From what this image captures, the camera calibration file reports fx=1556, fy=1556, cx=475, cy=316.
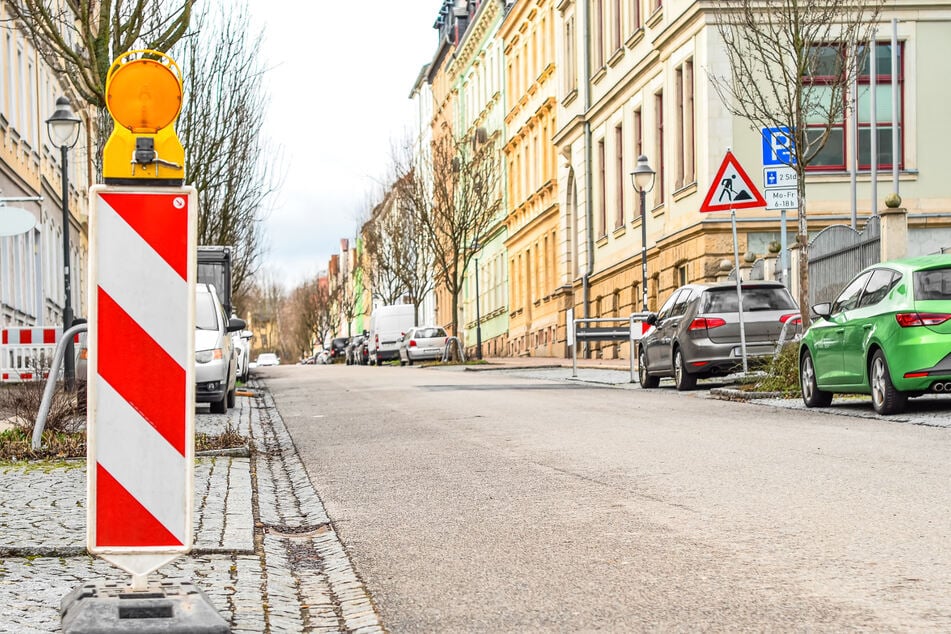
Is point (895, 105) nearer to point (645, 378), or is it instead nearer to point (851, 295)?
point (645, 378)

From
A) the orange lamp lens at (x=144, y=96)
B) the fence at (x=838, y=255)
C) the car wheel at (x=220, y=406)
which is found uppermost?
the fence at (x=838, y=255)

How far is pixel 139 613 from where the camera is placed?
16.5 ft

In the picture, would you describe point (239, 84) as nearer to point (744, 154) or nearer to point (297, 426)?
point (744, 154)

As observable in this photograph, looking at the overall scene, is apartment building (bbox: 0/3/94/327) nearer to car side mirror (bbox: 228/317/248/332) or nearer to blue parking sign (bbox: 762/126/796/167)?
car side mirror (bbox: 228/317/248/332)

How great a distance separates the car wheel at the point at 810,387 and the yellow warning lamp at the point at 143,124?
507 inches

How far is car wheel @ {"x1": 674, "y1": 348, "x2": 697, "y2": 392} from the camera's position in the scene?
A: 75.7 feet

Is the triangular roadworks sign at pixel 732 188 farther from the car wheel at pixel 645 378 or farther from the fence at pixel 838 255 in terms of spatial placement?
the car wheel at pixel 645 378

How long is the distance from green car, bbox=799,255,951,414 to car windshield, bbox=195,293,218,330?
7.58 metres

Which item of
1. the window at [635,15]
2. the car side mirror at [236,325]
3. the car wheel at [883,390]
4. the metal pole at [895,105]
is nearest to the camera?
the car wheel at [883,390]

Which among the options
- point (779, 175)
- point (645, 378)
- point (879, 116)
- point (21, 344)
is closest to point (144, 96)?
point (21, 344)

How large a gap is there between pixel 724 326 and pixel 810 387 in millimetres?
5276

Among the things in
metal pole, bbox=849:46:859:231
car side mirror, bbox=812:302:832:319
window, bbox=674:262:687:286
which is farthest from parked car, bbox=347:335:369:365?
car side mirror, bbox=812:302:832:319

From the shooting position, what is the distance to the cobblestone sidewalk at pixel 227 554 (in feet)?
18.2

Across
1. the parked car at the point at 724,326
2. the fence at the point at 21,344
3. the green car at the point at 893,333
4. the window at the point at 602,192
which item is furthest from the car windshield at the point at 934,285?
the window at the point at 602,192
